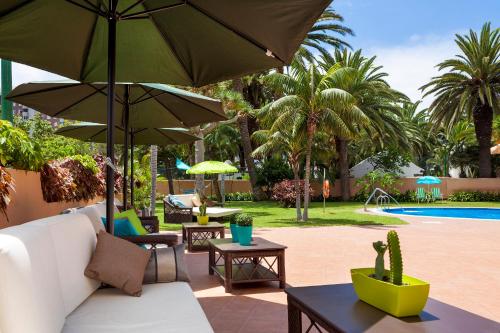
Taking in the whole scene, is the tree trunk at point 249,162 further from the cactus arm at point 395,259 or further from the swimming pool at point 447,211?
the cactus arm at point 395,259

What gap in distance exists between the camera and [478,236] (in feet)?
37.0

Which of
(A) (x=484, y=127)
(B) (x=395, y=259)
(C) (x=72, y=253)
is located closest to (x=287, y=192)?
(A) (x=484, y=127)

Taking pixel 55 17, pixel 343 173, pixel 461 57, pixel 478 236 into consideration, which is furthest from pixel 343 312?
pixel 461 57

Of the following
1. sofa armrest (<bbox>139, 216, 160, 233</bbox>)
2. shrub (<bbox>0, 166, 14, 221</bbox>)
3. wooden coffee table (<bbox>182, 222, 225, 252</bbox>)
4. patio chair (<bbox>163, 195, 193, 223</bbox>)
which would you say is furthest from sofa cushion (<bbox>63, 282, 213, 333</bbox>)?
patio chair (<bbox>163, 195, 193, 223</bbox>)

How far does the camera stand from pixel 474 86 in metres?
26.4

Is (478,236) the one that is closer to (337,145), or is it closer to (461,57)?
(337,145)

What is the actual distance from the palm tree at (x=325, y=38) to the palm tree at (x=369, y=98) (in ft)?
1.85

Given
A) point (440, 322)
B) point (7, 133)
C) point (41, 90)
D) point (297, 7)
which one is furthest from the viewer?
point (41, 90)

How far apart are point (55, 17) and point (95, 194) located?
5332 millimetres

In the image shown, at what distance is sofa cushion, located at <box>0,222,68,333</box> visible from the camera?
185 cm

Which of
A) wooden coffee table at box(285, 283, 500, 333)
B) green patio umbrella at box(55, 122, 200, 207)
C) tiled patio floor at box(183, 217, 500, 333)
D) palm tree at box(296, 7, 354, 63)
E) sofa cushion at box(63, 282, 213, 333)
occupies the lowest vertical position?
tiled patio floor at box(183, 217, 500, 333)

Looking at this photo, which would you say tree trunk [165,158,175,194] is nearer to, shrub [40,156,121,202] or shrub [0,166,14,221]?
shrub [40,156,121,202]

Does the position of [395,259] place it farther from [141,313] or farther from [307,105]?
[307,105]

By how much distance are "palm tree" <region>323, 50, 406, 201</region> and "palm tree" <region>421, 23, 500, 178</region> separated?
2.71 metres
